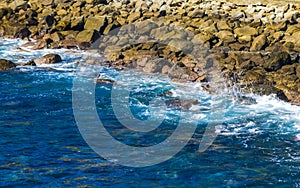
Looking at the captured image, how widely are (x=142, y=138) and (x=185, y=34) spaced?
16.9 m

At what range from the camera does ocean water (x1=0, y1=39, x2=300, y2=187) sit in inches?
612

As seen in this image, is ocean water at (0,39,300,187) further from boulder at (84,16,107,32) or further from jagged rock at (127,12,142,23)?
jagged rock at (127,12,142,23)

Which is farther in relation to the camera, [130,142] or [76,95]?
[76,95]

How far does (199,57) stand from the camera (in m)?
30.6

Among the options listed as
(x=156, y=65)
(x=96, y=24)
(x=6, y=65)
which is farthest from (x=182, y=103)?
(x=96, y=24)

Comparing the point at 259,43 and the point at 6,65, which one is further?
the point at 259,43

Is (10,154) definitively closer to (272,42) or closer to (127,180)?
(127,180)

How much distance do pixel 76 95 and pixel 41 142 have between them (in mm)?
6457

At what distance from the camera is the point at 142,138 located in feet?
63.0

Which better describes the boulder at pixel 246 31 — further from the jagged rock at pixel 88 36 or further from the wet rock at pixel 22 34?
the wet rock at pixel 22 34

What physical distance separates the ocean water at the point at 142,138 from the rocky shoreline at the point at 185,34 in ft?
5.62

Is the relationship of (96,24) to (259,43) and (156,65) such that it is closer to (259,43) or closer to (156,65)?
(156,65)

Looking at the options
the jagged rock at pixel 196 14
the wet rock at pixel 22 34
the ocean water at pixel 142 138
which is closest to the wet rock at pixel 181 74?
the ocean water at pixel 142 138

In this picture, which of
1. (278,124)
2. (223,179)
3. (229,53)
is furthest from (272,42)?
(223,179)
